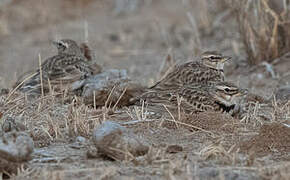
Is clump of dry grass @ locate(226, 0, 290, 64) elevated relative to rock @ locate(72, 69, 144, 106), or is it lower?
elevated

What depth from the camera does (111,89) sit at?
7398 millimetres

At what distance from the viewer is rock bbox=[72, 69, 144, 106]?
24.1 feet

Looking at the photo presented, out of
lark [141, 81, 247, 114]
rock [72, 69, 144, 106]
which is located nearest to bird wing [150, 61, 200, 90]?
rock [72, 69, 144, 106]

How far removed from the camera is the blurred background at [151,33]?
9.26 meters

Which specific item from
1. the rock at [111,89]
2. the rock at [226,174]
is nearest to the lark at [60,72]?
the rock at [111,89]

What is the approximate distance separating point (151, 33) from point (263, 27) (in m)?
4.70

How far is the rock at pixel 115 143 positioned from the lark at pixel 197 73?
2.32 meters

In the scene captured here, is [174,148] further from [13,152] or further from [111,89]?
[111,89]

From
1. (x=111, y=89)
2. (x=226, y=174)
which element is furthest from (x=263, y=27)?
(x=226, y=174)

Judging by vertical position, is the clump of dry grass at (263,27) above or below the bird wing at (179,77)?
above

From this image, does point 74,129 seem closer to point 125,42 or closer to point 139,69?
point 139,69

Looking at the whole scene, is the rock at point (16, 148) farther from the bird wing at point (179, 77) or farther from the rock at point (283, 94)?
the rock at point (283, 94)

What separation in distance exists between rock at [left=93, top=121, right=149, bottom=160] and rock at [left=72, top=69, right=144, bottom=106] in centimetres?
208

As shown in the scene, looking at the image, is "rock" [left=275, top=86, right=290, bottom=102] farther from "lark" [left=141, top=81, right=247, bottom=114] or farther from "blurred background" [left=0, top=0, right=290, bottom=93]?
"blurred background" [left=0, top=0, right=290, bottom=93]
